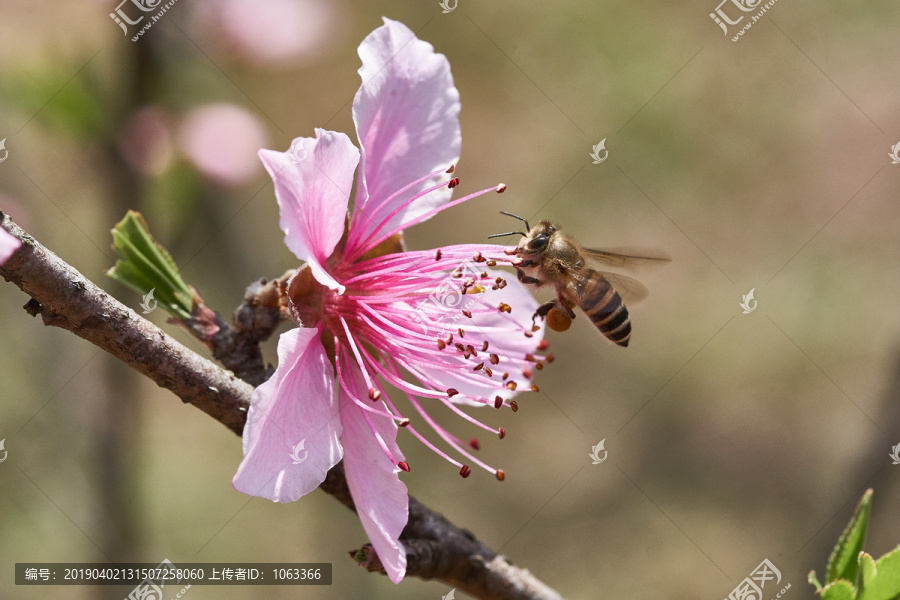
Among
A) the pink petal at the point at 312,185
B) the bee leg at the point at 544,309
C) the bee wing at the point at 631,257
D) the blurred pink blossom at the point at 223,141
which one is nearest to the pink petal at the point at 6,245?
the pink petal at the point at 312,185

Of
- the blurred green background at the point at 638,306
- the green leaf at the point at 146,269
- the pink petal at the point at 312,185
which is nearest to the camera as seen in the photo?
the pink petal at the point at 312,185

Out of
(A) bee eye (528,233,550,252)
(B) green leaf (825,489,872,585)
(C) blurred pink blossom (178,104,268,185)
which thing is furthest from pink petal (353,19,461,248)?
(C) blurred pink blossom (178,104,268,185)

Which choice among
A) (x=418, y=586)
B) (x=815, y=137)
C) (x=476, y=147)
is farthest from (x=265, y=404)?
(x=815, y=137)

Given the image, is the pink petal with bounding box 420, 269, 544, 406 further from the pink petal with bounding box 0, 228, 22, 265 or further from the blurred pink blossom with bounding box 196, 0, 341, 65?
the blurred pink blossom with bounding box 196, 0, 341, 65

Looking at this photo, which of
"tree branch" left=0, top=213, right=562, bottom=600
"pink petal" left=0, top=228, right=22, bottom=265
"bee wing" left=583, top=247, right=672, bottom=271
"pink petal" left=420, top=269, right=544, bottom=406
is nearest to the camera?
"pink petal" left=0, top=228, right=22, bottom=265

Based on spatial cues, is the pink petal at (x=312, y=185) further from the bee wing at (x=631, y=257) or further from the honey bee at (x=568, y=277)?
the bee wing at (x=631, y=257)

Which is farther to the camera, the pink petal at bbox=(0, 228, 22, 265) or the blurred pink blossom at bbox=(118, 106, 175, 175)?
the blurred pink blossom at bbox=(118, 106, 175, 175)

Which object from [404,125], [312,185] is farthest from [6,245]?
[404,125]
